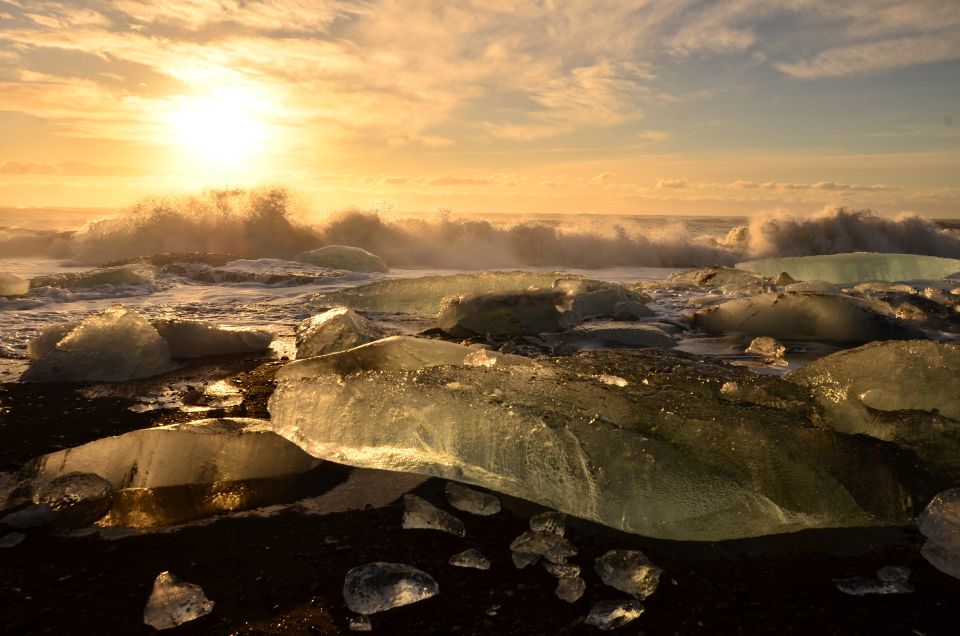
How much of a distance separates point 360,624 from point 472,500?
0.48m

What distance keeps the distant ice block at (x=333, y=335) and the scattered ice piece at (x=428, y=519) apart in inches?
60.2

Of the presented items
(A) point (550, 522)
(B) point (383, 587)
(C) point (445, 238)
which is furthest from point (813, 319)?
(C) point (445, 238)

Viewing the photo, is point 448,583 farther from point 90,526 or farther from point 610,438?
point 90,526

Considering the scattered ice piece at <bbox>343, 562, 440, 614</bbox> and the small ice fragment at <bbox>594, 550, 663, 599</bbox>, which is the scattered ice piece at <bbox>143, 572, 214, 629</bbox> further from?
the small ice fragment at <bbox>594, 550, 663, 599</bbox>

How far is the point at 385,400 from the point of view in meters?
1.55

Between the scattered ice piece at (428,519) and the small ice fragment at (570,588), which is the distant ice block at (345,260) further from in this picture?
the small ice fragment at (570,588)

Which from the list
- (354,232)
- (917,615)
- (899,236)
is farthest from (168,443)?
(899,236)

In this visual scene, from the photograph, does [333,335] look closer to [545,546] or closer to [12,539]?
[12,539]

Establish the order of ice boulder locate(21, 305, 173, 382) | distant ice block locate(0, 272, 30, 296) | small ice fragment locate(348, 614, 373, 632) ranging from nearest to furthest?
small ice fragment locate(348, 614, 373, 632), ice boulder locate(21, 305, 173, 382), distant ice block locate(0, 272, 30, 296)

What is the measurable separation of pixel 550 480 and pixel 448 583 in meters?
0.36

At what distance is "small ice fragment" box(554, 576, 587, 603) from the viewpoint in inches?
42.6

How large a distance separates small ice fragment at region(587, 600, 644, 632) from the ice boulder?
228 cm

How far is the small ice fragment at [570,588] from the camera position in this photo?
1.08 m

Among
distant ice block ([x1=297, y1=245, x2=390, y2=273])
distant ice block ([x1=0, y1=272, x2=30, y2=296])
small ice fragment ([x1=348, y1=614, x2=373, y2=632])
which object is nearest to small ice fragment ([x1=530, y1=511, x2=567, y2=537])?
small ice fragment ([x1=348, y1=614, x2=373, y2=632])
